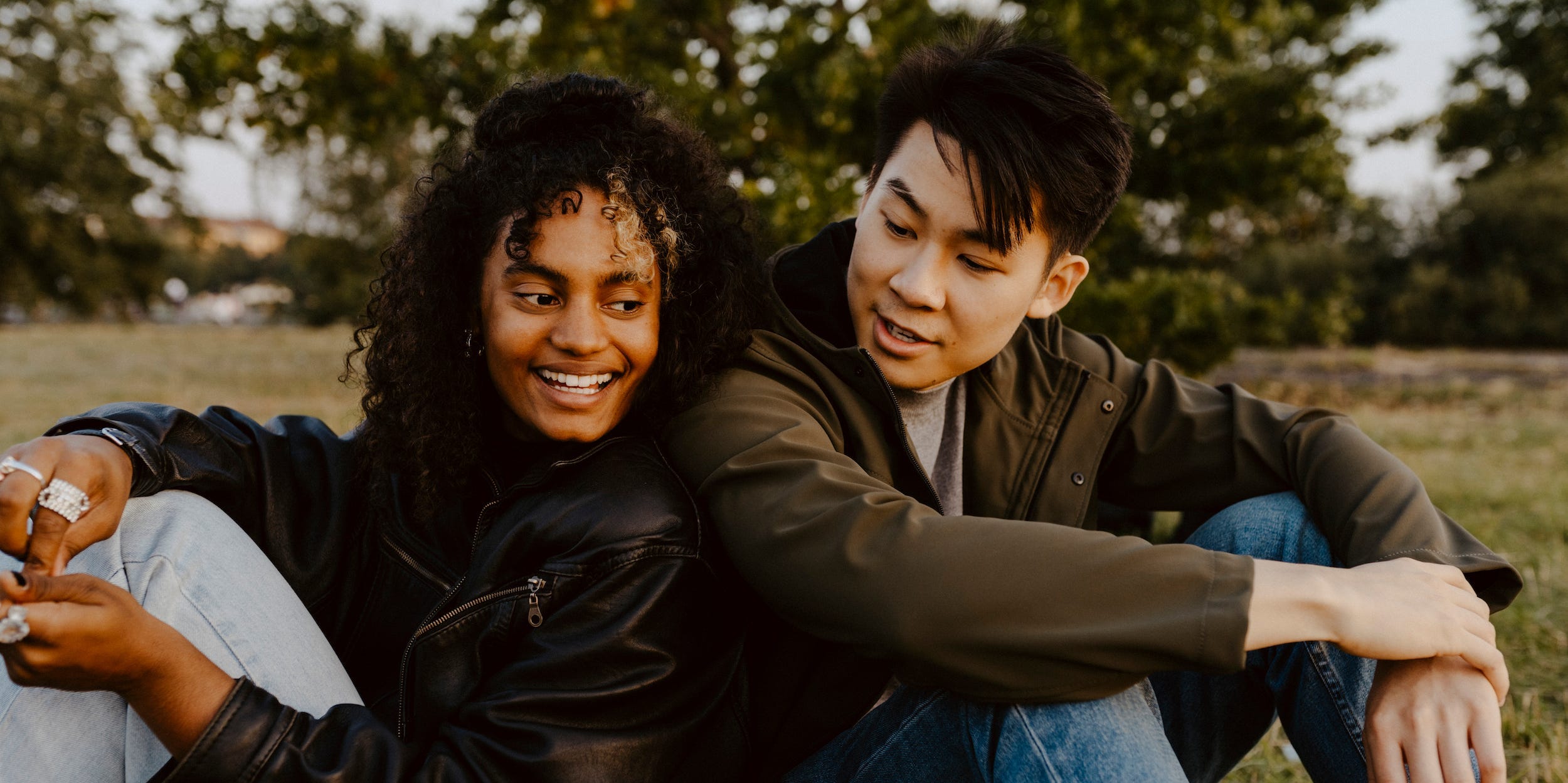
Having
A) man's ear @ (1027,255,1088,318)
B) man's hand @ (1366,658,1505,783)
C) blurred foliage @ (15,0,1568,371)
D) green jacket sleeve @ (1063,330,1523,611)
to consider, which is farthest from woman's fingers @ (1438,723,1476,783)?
blurred foliage @ (15,0,1568,371)

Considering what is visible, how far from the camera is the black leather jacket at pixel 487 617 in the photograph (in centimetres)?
147

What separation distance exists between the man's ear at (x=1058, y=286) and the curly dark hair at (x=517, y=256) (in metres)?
0.82

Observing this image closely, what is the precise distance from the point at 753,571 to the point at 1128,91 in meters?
7.63

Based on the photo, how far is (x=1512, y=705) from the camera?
2.92 m

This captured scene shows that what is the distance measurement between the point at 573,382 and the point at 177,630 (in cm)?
74

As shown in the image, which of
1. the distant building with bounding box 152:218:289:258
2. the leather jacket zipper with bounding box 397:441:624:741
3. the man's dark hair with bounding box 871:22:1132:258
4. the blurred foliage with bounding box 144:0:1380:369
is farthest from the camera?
the distant building with bounding box 152:218:289:258

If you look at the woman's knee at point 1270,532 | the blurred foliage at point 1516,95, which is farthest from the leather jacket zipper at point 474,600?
the blurred foliage at point 1516,95

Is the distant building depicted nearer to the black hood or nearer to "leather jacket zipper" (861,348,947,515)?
the black hood

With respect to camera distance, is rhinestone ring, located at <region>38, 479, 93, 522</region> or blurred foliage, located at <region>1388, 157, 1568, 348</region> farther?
blurred foliage, located at <region>1388, 157, 1568, 348</region>

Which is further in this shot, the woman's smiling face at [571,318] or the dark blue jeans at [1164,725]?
the woman's smiling face at [571,318]

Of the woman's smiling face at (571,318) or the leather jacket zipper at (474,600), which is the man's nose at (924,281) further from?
the leather jacket zipper at (474,600)

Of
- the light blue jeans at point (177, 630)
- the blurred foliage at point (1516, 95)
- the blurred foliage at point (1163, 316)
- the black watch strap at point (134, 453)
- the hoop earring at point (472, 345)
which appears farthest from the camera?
the blurred foliage at point (1516, 95)

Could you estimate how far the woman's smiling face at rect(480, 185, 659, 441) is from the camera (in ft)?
5.96

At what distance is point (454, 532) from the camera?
190 cm
